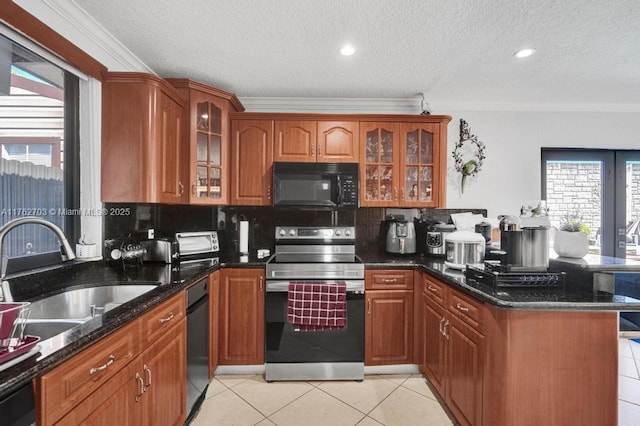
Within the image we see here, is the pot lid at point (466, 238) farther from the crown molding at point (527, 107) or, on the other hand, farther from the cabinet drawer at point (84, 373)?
the cabinet drawer at point (84, 373)

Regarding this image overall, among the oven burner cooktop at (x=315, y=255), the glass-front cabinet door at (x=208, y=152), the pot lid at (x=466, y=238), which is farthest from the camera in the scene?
the glass-front cabinet door at (x=208, y=152)

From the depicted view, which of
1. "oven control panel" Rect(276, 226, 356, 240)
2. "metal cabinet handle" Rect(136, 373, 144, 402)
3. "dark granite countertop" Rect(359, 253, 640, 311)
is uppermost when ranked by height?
"oven control panel" Rect(276, 226, 356, 240)

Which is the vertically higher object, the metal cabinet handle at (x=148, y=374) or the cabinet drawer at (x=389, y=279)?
the cabinet drawer at (x=389, y=279)

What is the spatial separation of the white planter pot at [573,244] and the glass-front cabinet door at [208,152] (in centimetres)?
249

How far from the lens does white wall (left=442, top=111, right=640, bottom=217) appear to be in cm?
311

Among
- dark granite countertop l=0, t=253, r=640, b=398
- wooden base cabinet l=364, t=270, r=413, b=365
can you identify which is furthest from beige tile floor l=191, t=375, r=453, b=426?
dark granite countertop l=0, t=253, r=640, b=398

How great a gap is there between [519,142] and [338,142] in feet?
6.33

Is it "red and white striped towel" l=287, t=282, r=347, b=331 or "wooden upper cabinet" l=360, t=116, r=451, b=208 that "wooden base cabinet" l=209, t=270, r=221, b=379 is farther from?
"wooden upper cabinet" l=360, t=116, r=451, b=208

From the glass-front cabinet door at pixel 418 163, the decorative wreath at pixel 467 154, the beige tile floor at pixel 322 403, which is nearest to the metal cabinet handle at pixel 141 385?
the beige tile floor at pixel 322 403

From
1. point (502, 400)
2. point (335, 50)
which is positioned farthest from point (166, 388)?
point (335, 50)

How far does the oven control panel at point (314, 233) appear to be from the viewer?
2896 mm

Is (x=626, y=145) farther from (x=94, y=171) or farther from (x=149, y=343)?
(x=94, y=171)

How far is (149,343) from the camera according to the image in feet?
4.54

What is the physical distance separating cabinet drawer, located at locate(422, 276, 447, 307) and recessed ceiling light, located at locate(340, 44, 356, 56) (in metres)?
1.71
